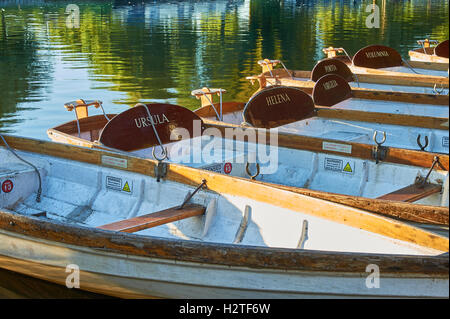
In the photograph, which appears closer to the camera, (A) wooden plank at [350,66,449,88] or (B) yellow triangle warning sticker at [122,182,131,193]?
(B) yellow triangle warning sticker at [122,182,131,193]

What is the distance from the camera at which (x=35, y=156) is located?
803 cm

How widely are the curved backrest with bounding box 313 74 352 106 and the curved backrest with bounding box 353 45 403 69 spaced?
386cm

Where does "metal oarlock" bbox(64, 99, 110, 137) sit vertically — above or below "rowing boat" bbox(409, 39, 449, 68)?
below

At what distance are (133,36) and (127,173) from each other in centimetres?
3021

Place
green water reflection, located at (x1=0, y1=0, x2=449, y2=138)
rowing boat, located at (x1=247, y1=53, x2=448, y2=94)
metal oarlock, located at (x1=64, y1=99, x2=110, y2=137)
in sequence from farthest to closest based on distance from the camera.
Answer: green water reflection, located at (x1=0, y1=0, x2=449, y2=138), rowing boat, located at (x1=247, y1=53, x2=448, y2=94), metal oarlock, located at (x1=64, y1=99, x2=110, y2=137)

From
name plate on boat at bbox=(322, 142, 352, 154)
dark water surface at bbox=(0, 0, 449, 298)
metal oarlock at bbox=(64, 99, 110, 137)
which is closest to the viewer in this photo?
name plate on boat at bbox=(322, 142, 352, 154)

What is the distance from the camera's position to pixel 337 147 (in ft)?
25.7

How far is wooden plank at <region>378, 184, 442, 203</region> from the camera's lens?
6512 mm

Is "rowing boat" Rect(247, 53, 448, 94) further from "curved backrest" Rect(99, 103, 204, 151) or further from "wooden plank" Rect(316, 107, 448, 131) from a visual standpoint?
"curved backrest" Rect(99, 103, 204, 151)

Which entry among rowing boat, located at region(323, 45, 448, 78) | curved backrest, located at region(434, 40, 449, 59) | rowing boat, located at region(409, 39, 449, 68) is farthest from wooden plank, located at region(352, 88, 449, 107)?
curved backrest, located at region(434, 40, 449, 59)

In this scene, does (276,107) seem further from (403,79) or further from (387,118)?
(403,79)

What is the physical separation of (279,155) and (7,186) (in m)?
3.28

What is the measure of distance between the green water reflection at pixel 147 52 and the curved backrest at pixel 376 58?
3.95m

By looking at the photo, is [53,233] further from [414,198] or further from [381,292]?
[414,198]
